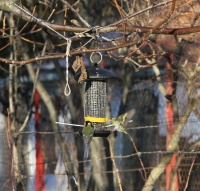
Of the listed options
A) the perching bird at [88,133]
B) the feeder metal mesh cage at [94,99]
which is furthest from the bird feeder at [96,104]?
the perching bird at [88,133]

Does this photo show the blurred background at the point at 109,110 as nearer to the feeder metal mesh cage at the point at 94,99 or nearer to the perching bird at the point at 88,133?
the feeder metal mesh cage at the point at 94,99

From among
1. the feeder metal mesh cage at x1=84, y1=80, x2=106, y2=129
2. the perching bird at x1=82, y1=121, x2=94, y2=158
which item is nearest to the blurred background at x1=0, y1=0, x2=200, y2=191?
the feeder metal mesh cage at x1=84, y1=80, x2=106, y2=129

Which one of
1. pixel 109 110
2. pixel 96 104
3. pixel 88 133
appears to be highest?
pixel 96 104

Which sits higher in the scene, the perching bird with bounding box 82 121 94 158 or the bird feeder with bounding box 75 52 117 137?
the bird feeder with bounding box 75 52 117 137

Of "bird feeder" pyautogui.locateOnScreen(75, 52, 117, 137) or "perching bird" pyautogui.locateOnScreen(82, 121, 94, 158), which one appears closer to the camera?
"perching bird" pyautogui.locateOnScreen(82, 121, 94, 158)

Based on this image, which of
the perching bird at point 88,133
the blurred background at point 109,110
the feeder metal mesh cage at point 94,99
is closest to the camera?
the perching bird at point 88,133

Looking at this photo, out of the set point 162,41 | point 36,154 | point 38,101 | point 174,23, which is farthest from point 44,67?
point 174,23

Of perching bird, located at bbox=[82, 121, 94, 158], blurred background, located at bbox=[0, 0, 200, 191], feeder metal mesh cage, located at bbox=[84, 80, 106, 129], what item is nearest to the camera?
perching bird, located at bbox=[82, 121, 94, 158]

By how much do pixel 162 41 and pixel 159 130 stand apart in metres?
1.32

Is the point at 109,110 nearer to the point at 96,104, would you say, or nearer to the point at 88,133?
the point at 96,104

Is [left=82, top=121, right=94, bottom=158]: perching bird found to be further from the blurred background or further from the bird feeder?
the blurred background

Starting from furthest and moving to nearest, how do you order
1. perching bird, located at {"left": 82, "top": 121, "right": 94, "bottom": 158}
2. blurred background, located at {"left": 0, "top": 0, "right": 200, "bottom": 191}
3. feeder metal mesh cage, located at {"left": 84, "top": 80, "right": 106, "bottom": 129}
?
blurred background, located at {"left": 0, "top": 0, "right": 200, "bottom": 191} < feeder metal mesh cage, located at {"left": 84, "top": 80, "right": 106, "bottom": 129} < perching bird, located at {"left": 82, "top": 121, "right": 94, "bottom": 158}

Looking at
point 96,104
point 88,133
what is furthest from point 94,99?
point 88,133

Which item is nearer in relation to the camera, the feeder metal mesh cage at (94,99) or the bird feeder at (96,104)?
the bird feeder at (96,104)
